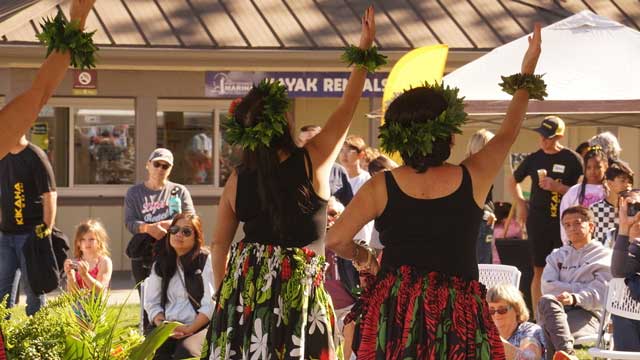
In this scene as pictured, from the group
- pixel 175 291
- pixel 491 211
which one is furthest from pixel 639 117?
pixel 175 291

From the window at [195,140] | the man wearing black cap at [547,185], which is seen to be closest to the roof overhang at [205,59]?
the window at [195,140]

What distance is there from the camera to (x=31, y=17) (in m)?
14.1

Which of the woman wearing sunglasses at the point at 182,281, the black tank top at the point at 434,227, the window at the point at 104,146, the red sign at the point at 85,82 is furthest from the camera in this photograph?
the window at the point at 104,146

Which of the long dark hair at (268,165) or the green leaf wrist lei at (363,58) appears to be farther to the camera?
the green leaf wrist lei at (363,58)

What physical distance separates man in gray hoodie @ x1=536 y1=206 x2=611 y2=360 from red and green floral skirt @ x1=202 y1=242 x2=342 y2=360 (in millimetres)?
2626

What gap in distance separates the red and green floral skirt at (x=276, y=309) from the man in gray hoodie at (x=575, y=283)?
103 inches

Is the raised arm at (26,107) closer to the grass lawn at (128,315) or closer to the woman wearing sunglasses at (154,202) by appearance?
the woman wearing sunglasses at (154,202)

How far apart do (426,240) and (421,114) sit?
49cm

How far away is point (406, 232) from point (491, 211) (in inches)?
265

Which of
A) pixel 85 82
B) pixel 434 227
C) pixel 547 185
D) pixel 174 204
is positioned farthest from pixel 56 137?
pixel 434 227

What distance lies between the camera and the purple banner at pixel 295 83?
14984 millimetres

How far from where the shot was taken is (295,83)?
14984 mm

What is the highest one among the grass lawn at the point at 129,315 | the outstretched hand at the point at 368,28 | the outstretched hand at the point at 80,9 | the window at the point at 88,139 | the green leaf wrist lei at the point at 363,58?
the window at the point at 88,139

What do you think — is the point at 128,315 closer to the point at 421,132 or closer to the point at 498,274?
the point at 498,274
